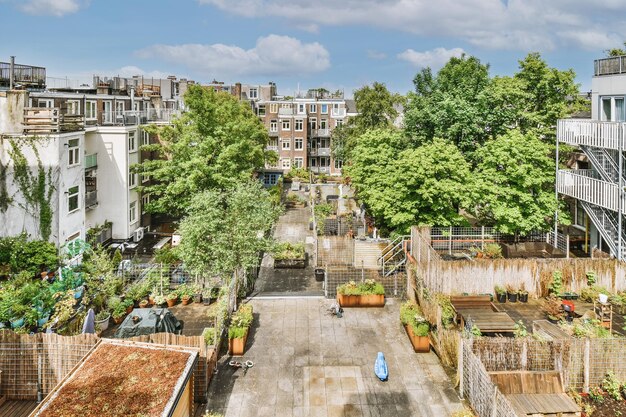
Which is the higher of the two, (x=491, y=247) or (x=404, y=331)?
(x=491, y=247)

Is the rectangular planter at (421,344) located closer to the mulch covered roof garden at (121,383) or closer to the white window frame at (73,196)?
the mulch covered roof garden at (121,383)

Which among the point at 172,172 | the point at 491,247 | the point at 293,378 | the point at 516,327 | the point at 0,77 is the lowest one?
the point at 293,378

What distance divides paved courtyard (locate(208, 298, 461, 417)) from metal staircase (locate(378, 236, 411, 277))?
5.86 metres

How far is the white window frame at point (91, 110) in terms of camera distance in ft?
117

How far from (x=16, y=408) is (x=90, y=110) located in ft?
89.9

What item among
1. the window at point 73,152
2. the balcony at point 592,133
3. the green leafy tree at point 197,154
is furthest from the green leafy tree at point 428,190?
the window at point 73,152

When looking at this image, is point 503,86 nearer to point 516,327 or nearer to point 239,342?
point 516,327

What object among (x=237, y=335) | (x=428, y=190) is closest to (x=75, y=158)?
(x=237, y=335)

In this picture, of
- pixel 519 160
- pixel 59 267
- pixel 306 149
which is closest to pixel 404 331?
pixel 519 160

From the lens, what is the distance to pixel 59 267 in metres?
26.0

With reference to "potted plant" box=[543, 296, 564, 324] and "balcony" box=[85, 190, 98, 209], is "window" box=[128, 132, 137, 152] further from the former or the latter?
"potted plant" box=[543, 296, 564, 324]

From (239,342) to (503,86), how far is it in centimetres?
2723

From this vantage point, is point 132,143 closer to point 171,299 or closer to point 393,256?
point 171,299

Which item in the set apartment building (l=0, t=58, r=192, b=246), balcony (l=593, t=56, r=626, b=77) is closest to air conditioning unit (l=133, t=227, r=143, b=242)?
apartment building (l=0, t=58, r=192, b=246)
